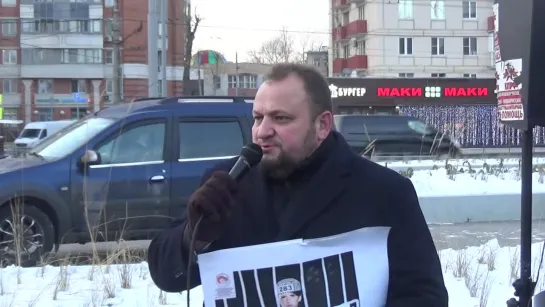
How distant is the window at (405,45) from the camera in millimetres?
59812

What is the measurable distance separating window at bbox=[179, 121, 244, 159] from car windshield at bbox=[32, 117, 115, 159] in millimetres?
818

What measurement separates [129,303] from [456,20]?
58.2 m

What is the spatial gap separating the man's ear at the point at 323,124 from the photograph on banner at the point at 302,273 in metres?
0.34

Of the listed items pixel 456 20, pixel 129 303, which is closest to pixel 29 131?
pixel 129 303

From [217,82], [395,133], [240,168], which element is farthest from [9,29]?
[240,168]

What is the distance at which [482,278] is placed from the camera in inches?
240

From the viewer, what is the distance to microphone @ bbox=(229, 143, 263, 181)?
97.4 inches

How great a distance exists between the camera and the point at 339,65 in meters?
66.4

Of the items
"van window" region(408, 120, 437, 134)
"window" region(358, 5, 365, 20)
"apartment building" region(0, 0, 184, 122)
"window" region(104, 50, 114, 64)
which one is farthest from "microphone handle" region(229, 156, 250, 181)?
"window" region(104, 50, 114, 64)

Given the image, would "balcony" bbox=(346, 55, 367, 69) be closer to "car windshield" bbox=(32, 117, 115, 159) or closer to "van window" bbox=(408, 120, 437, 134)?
"van window" bbox=(408, 120, 437, 134)

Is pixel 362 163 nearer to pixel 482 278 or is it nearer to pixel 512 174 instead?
pixel 482 278

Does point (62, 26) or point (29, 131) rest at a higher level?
point (62, 26)

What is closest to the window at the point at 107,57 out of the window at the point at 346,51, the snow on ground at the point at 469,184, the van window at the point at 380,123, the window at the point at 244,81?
the window at the point at 346,51

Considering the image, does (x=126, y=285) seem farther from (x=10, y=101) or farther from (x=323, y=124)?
(x=10, y=101)
